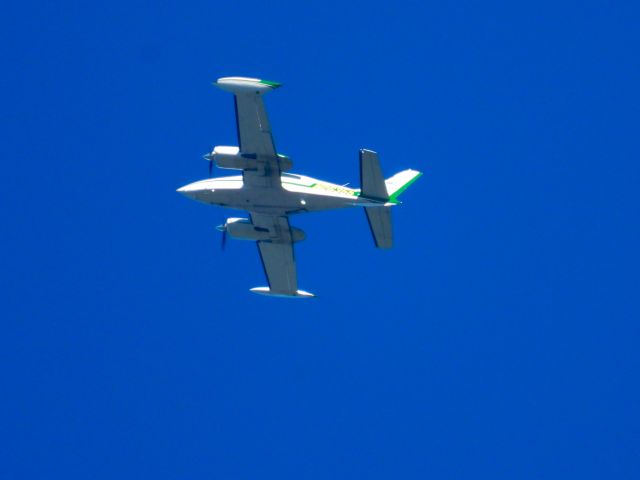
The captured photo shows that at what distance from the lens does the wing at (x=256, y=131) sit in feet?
228

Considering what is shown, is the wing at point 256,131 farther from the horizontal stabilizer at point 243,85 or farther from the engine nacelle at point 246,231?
the engine nacelle at point 246,231

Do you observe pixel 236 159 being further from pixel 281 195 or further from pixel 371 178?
pixel 371 178

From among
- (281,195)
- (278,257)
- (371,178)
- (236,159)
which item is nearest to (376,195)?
(371,178)

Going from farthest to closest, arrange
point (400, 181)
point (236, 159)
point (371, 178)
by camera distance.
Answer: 1. point (400, 181)
2. point (236, 159)
3. point (371, 178)

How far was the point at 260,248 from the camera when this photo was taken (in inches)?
3179

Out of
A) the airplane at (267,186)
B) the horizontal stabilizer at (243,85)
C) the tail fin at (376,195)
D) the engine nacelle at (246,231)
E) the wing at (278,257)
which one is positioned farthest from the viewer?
the engine nacelle at (246,231)

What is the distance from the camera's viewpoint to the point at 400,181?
78062 mm

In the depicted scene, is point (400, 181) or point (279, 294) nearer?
point (400, 181)

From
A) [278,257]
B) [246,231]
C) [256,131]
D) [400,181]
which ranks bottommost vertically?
[278,257]

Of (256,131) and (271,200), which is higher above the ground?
(256,131)

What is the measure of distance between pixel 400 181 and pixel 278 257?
9.73 metres

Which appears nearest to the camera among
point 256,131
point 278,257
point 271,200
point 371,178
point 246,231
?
point 371,178

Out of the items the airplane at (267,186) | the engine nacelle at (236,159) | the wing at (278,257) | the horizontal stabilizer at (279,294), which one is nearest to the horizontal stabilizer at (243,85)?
the airplane at (267,186)

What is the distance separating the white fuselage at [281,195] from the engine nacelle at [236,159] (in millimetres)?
1466
